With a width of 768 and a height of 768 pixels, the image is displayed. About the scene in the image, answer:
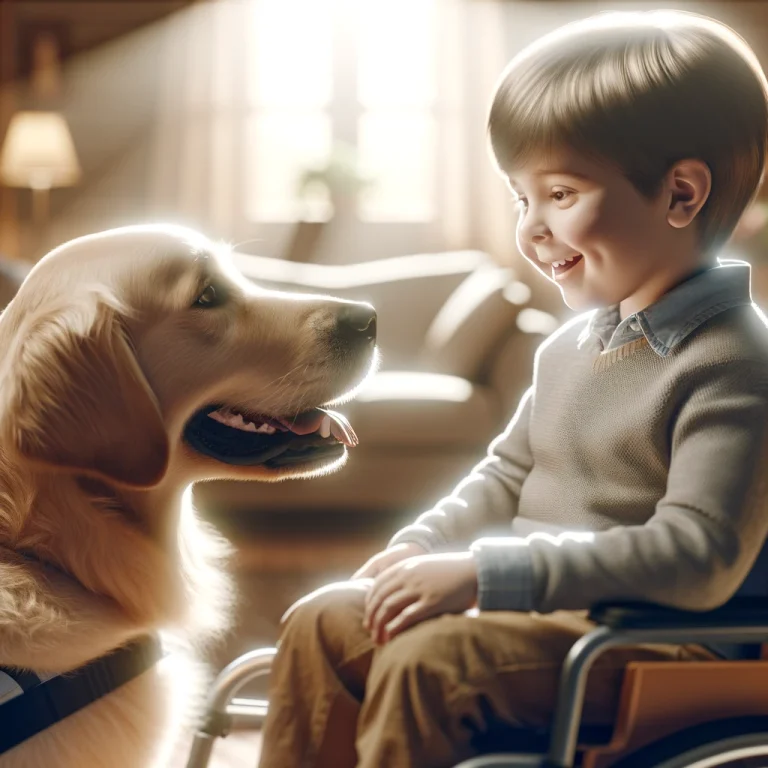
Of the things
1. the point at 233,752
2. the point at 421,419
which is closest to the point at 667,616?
the point at 233,752

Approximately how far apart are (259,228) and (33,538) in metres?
5.56

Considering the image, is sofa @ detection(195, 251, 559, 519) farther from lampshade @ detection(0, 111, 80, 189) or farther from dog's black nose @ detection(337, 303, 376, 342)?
lampshade @ detection(0, 111, 80, 189)

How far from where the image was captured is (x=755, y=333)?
851mm

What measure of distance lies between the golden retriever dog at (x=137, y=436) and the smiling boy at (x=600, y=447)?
0.62 feet

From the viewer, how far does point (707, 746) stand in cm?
75

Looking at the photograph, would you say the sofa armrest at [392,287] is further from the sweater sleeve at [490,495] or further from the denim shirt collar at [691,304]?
the denim shirt collar at [691,304]

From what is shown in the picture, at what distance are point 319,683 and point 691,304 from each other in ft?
1.50

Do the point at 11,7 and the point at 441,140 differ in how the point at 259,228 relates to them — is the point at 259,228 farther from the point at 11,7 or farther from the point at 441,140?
the point at 11,7

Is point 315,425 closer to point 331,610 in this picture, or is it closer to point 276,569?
point 331,610

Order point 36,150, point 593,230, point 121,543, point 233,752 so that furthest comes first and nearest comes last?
point 36,150 → point 233,752 → point 121,543 → point 593,230

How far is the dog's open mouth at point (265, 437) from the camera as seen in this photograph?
39.9 inches

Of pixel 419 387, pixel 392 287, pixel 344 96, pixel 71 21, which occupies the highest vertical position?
pixel 71 21

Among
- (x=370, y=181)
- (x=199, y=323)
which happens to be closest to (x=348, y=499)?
(x=199, y=323)

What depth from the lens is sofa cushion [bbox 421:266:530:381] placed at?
3338 millimetres
